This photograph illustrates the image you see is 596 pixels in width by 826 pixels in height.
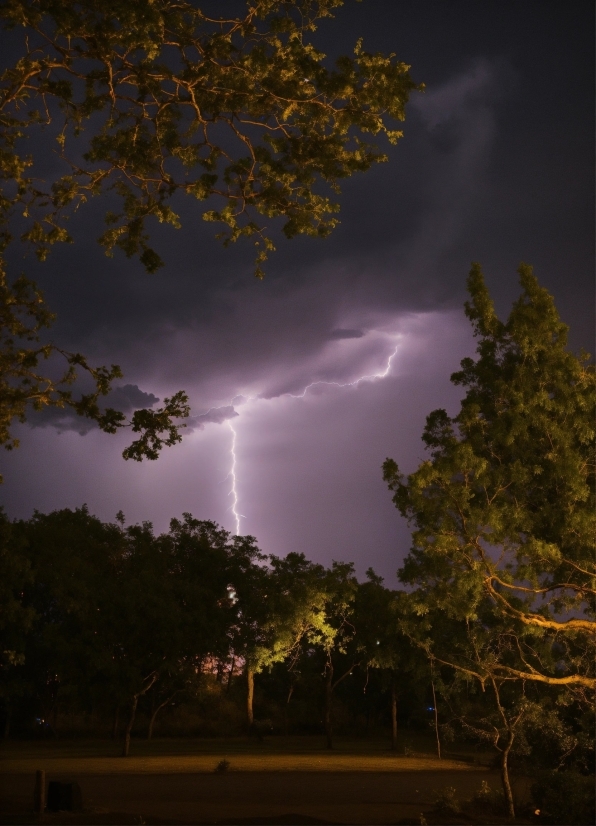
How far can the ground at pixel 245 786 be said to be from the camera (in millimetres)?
15938

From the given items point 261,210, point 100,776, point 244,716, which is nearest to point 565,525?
point 261,210

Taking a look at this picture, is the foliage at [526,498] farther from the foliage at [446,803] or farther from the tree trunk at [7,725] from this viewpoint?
the tree trunk at [7,725]

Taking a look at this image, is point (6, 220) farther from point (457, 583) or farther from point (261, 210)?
point (457, 583)

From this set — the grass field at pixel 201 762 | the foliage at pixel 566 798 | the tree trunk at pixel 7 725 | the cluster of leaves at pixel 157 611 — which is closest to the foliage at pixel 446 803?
the foliage at pixel 566 798

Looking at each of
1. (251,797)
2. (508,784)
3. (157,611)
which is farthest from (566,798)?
(157,611)

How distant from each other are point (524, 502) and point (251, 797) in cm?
1031

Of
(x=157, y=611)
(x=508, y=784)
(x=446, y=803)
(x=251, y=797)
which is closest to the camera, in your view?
(x=508, y=784)

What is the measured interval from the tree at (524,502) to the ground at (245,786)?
4201mm

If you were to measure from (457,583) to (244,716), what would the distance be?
48.1m

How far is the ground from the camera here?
15938mm

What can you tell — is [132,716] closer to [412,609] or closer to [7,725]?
[7,725]

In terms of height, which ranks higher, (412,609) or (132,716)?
(412,609)

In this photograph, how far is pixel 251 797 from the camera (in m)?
19.7

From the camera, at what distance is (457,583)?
13844mm
